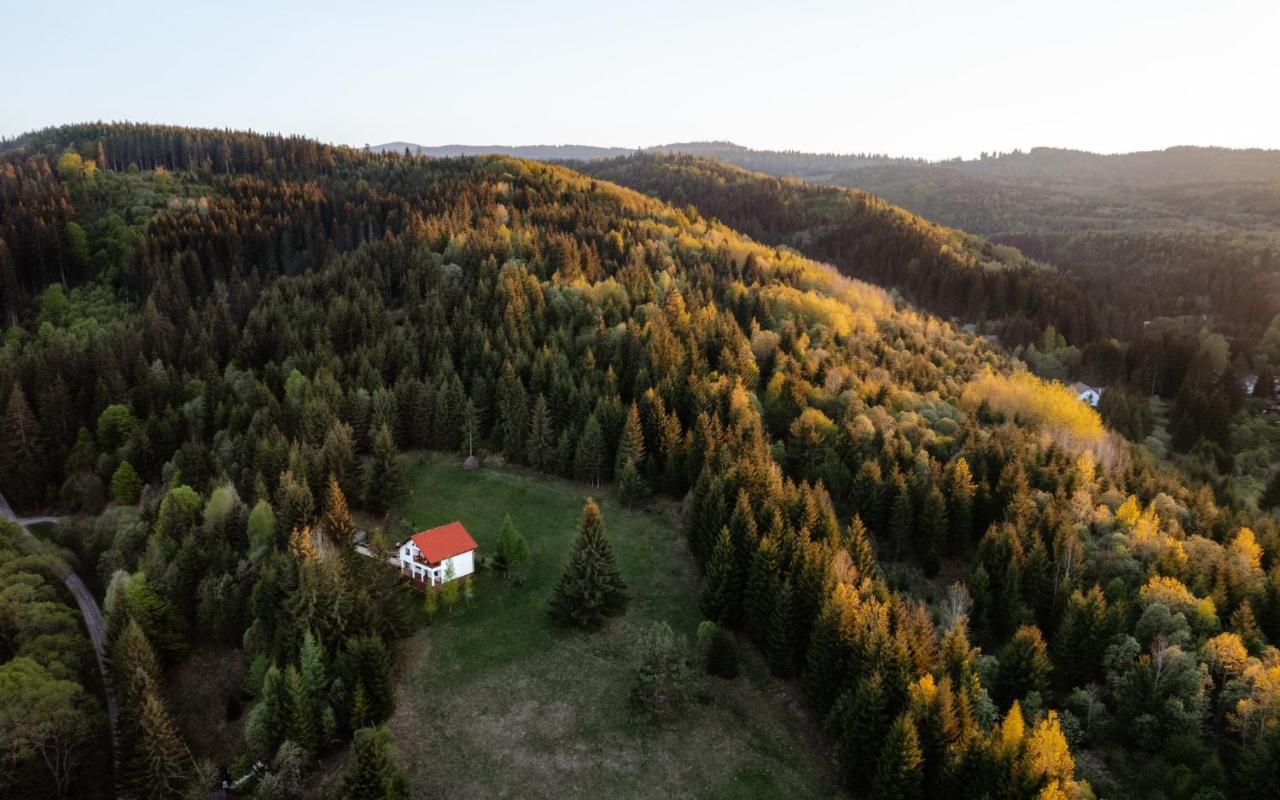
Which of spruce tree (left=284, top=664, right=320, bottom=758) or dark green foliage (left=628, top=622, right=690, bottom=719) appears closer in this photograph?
spruce tree (left=284, top=664, right=320, bottom=758)

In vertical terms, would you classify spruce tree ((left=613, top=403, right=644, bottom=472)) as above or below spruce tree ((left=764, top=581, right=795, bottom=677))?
above

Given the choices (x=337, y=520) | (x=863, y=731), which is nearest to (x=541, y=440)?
(x=337, y=520)

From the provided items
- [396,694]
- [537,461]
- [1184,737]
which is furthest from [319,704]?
[1184,737]

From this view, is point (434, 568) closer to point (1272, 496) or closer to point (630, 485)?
point (630, 485)

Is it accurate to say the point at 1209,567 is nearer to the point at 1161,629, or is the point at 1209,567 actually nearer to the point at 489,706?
the point at 1161,629

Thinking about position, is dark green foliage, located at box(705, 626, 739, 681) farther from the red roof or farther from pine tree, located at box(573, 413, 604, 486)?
pine tree, located at box(573, 413, 604, 486)

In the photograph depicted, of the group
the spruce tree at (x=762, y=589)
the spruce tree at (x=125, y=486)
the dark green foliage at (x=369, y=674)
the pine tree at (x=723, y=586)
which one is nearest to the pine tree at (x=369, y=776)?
the dark green foliage at (x=369, y=674)

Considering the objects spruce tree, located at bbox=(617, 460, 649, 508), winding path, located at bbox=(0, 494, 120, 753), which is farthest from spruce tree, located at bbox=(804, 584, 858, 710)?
winding path, located at bbox=(0, 494, 120, 753)
